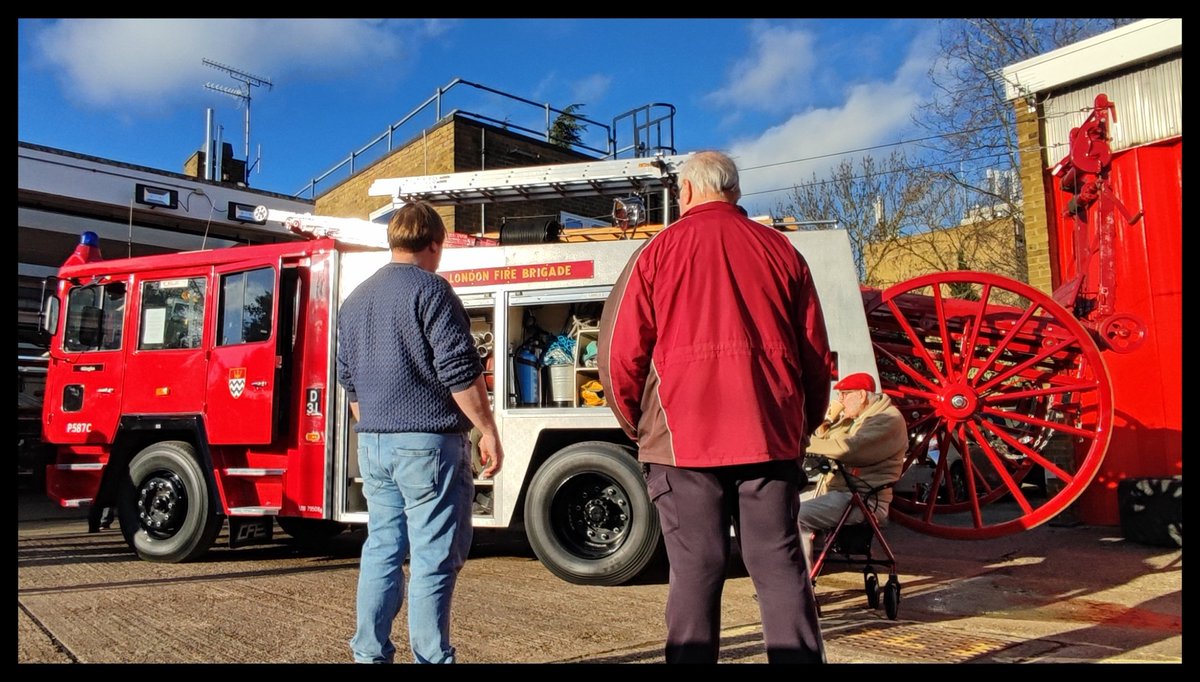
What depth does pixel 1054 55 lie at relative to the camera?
8.98 meters

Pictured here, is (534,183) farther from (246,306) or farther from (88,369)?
(88,369)

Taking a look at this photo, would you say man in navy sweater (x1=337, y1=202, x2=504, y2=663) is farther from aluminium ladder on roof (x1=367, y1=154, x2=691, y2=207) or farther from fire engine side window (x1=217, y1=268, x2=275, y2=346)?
aluminium ladder on roof (x1=367, y1=154, x2=691, y2=207)

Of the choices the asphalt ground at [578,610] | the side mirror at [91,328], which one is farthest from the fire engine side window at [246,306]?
the asphalt ground at [578,610]

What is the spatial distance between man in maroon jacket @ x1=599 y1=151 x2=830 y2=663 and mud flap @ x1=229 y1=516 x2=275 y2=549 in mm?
5113

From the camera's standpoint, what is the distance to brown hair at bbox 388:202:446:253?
11.0 feet

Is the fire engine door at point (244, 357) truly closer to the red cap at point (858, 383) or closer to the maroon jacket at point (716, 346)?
the red cap at point (858, 383)

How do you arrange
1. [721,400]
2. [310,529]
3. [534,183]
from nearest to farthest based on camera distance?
[721,400] → [534,183] → [310,529]

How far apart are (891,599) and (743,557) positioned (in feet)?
8.10

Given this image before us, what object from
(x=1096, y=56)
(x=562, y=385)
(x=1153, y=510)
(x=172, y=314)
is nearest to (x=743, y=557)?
(x=562, y=385)

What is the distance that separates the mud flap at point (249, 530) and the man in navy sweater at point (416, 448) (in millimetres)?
4124

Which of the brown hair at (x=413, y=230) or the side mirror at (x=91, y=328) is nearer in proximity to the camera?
the brown hair at (x=413, y=230)

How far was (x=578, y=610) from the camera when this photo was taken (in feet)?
16.0

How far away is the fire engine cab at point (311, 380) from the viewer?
19.1 ft
